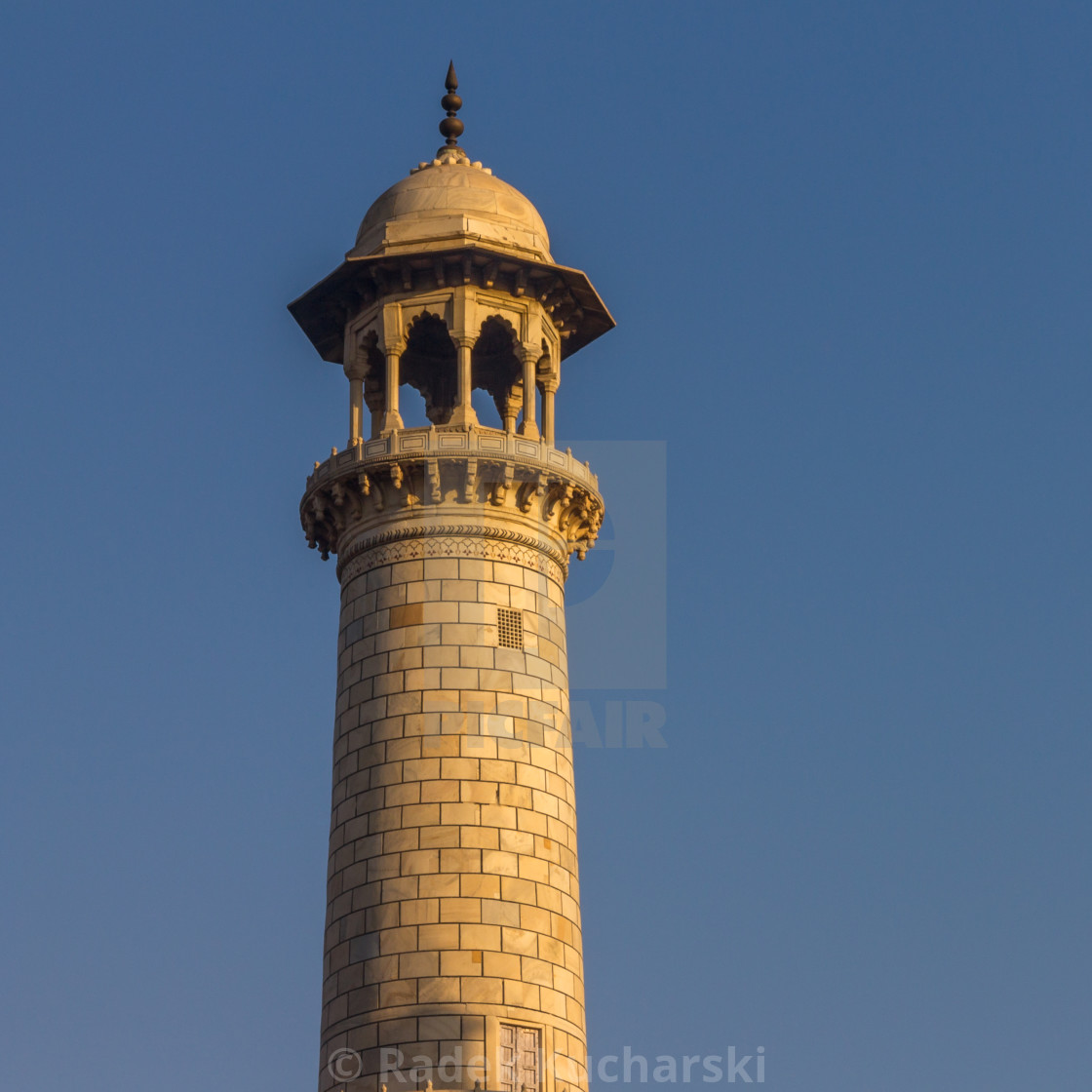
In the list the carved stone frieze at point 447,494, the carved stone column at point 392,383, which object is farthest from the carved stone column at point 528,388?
the carved stone column at point 392,383

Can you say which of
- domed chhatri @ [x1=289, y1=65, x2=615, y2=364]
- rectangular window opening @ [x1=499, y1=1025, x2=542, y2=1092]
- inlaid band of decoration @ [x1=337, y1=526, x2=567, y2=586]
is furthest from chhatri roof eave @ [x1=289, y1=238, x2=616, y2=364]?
rectangular window opening @ [x1=499, y1=1025, x2=542, y2=1092]

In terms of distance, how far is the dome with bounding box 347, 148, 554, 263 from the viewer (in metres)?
38.9

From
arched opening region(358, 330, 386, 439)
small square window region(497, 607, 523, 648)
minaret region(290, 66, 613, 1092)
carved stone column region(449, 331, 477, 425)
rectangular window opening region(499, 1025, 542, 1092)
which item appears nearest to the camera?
rectangular window opening region(499, 1025, 542, 1092)

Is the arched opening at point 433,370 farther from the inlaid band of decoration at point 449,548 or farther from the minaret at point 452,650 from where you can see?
the inlaid band of decoration at point 449,548

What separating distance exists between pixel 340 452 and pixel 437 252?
13.4ft

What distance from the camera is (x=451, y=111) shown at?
42.3 metres

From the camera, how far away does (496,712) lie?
35594mm

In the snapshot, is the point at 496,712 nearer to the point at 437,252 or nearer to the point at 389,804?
the point at 389,804

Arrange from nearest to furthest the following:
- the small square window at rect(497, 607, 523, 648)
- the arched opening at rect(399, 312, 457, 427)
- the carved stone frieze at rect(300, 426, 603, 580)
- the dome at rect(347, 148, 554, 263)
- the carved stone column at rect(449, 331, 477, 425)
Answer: the small square window at rect(497, 607, 523, 648) → the carved stone frieze at rect(300, 426, 603, 580) → the carved stone column at rect(449, 331, 477, 425) → the dome at rect(347, 148, 554, 263) → the arched opening at rect(399, 312, 457, 427)

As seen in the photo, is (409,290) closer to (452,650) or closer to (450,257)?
(450,257)

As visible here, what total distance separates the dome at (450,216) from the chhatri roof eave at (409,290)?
0.24 metres

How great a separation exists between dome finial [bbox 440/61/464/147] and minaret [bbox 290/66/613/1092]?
0.16ft

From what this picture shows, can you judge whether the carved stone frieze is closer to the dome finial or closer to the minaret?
the minaret

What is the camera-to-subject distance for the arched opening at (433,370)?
41.7 m
